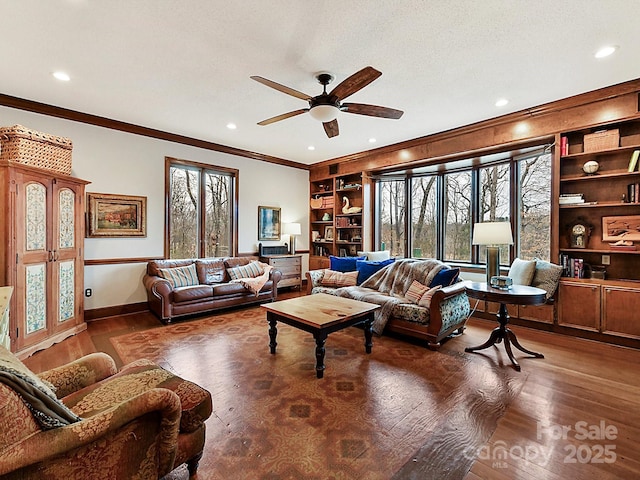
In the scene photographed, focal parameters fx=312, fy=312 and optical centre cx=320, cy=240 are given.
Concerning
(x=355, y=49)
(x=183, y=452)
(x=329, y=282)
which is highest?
(x=355, y=49)

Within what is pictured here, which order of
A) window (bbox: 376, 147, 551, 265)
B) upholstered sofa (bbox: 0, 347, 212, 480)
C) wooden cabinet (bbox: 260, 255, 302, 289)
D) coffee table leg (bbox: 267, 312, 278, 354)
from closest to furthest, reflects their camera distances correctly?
upholstered sofa (bbox: 0, 347, 212, 480) < coffee table leg (bbox: 267, 312, 278, 354) < window (bbox: 376, 147, 551, 265) < wooden cabinet (bbox: 260, 255, 302, 289)

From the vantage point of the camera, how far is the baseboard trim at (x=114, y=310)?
445cm

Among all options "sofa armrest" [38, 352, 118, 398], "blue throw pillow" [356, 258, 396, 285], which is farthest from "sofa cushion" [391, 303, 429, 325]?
"sofa armrest" [38, 352, 118, 398]

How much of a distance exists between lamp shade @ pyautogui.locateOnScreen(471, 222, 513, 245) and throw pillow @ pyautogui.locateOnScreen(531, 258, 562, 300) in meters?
1.07

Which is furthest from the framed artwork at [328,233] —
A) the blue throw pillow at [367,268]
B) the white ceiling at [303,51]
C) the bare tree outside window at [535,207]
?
the bare tree outside window at [535,207]

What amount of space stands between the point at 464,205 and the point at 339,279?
8.30 ft

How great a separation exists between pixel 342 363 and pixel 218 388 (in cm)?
114

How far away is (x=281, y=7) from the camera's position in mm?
2174

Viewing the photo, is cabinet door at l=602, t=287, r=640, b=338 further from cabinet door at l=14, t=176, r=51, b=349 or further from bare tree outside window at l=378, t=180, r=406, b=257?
cabinet door at l=14, t=176, r=51, b=349

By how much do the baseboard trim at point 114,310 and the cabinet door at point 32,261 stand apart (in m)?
1.06

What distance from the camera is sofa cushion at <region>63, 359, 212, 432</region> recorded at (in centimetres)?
144

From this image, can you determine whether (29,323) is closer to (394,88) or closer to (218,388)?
(218,388)

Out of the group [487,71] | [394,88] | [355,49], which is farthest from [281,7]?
[487,71]

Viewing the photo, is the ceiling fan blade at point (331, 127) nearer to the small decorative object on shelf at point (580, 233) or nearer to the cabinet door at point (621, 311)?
the small decorative object on shelf at point (580, 233)
